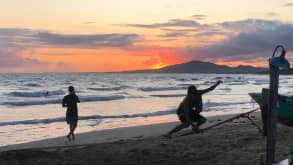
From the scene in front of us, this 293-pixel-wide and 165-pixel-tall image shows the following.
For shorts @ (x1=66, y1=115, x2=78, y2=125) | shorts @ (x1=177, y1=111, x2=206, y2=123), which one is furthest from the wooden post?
shorts @ (x1=66, y1=115, x2=78, y2=125)

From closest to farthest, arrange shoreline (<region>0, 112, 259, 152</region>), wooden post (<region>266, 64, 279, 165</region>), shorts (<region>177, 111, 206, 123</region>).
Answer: wooden post (<region>266, 64, 279, 165</region>), shorts (<region>177, 111, 206, 123</region>), shoreline (<region>0, 112, 259, 152</region>)

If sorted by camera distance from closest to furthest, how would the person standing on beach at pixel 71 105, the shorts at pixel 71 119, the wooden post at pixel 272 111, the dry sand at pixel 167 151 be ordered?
1. the wooden post at pixel 272 111
2. the dry sand at pixel 167 151
3. the person standing on beach at pixel 71 105
4. the shorts at pixel 71 119

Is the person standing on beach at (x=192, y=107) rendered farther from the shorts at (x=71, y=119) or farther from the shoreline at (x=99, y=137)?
the shorts at (x=71, y=119)

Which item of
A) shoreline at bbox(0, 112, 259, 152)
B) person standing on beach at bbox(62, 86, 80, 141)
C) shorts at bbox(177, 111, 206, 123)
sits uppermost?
person standing on beach at bbox(62, 86, 80, 141)

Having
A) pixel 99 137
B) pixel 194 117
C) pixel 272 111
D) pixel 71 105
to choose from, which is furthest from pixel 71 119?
pixel 272 111

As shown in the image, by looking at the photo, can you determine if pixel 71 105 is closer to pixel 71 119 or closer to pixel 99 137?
pixel 71 119

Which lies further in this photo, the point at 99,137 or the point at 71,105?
the point at 99,137

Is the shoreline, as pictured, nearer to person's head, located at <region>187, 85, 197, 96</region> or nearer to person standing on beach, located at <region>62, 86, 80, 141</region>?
person standing on beach, located at <region>62, 86, 80, 141</region>

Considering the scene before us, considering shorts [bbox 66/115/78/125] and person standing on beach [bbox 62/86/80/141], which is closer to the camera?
person standing on beach [bbox 62/86/80/141]

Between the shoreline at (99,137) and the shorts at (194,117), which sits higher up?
the shorts at (194,117)

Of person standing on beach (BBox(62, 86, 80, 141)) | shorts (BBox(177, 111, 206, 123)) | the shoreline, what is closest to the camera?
shorts (BBox(177, 111, 206, 123))

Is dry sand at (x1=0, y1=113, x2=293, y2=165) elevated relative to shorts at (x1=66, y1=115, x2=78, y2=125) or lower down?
lower down

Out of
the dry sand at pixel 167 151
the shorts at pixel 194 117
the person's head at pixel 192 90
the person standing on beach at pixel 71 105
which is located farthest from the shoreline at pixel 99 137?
the person's head at pixel 192 90

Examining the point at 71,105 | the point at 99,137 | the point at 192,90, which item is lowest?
the point at 99,137
